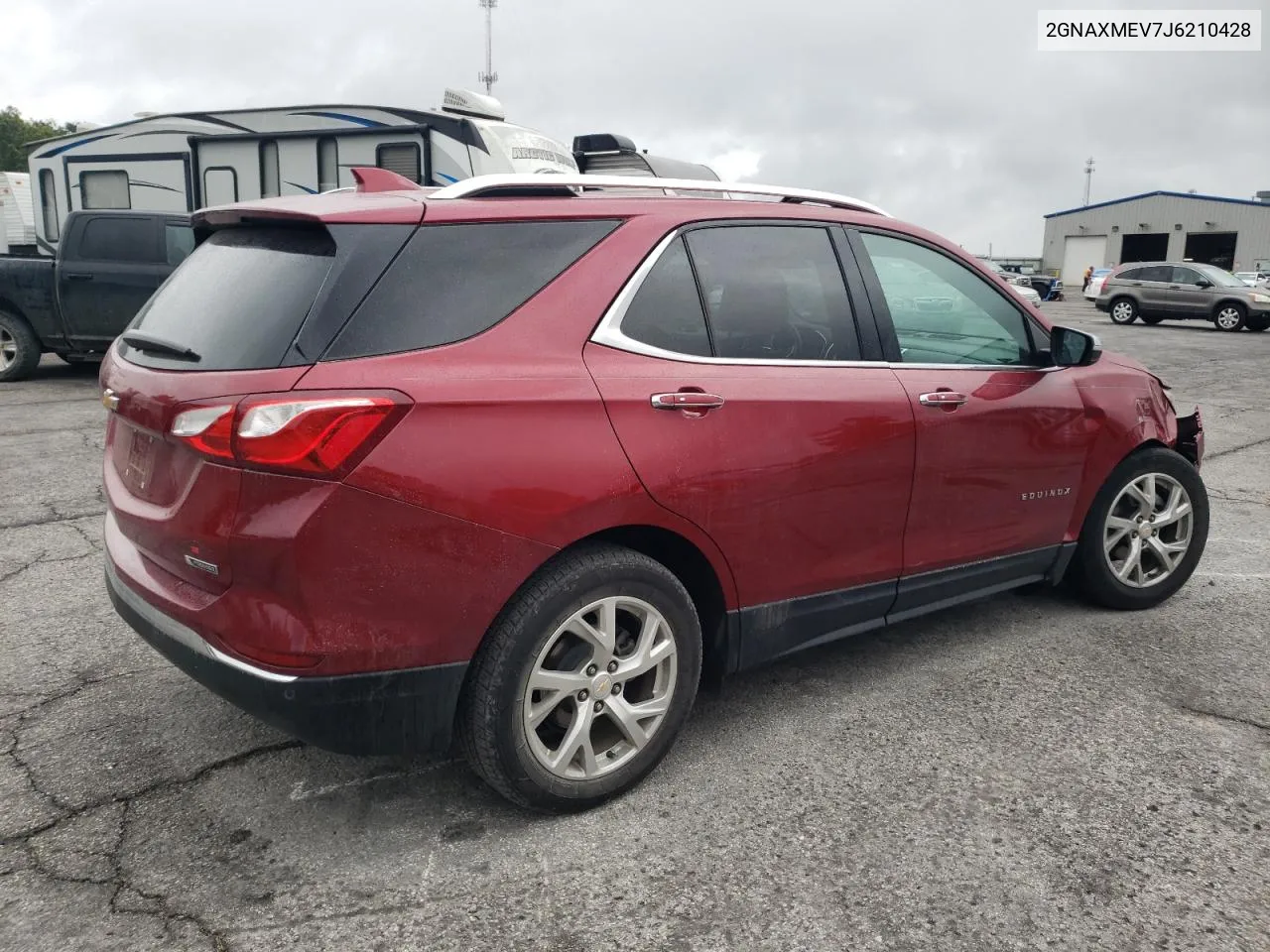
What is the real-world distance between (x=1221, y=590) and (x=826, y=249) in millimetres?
2862

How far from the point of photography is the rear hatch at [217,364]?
2.37m

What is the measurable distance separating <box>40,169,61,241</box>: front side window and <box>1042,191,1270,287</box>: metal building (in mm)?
56327

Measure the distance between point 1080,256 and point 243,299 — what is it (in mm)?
67714

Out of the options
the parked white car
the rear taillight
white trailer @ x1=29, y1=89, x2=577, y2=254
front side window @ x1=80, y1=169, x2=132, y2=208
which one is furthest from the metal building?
the rear taillight

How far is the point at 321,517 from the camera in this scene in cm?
229

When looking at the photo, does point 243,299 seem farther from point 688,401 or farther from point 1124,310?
point 1124,310

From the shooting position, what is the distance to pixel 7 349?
1099 centimetres

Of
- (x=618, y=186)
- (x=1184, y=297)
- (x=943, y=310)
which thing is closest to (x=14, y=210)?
(x=618, y=186)

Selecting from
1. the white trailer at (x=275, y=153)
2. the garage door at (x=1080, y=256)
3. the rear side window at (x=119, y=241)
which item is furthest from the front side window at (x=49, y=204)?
the garage door at (x=1080, y=256)

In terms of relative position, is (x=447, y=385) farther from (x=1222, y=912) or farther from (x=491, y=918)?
(x=1222, y=912)

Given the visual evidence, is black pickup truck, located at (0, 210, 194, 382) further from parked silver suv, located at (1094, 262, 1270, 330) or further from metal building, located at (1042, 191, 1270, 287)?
metal building, located at (1042, 191, 1270, 287)

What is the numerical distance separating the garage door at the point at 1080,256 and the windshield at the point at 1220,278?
38.5m

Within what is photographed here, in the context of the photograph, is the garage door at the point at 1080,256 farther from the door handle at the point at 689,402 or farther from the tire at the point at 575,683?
the tire at the point at 575,683

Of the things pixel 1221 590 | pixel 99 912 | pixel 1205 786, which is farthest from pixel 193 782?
pixel 1221 590
